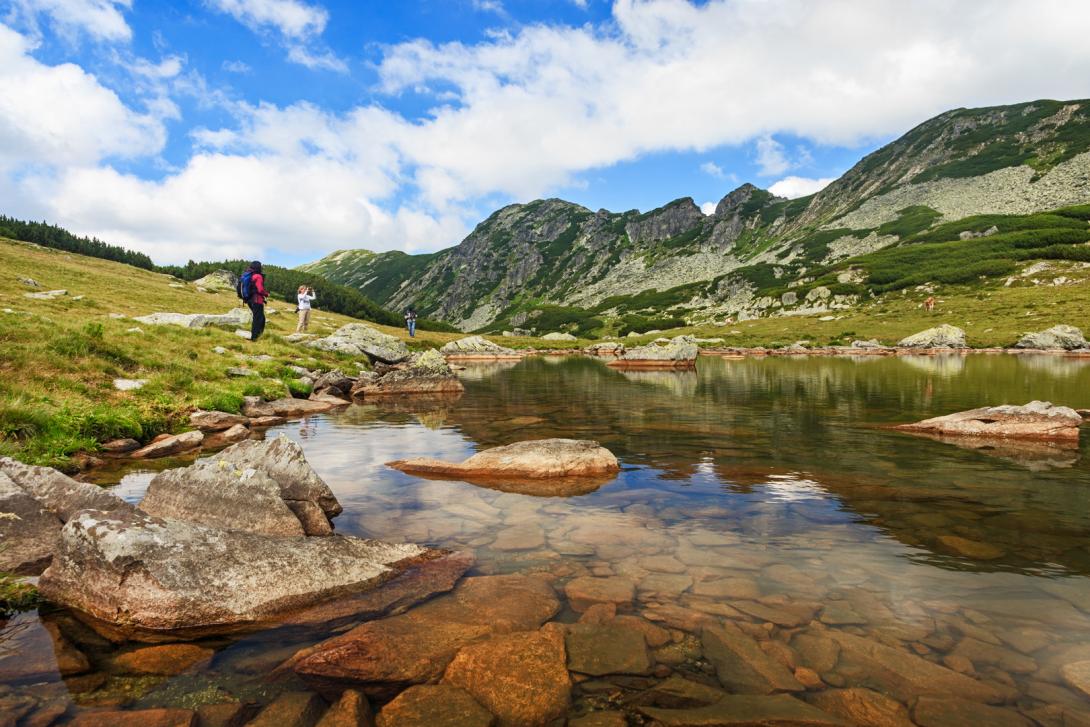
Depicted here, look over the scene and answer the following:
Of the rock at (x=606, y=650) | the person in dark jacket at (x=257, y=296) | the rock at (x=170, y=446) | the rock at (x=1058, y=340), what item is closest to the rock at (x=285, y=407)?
the rock at (x=170, y=446)

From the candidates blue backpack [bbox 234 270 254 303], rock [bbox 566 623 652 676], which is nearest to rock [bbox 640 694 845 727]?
rock [bbox 566 623 652 676]

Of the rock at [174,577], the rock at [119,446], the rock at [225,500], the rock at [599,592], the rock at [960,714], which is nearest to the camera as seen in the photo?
the rock at [960,714]

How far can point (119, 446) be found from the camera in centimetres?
1509

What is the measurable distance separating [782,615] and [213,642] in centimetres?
723

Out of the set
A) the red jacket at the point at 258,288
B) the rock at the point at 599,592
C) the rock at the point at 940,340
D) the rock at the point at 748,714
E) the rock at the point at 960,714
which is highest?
the red jacket at the point at 258,288

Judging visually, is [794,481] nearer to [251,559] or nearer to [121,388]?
[251,559]

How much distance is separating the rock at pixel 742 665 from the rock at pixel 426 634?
212cm

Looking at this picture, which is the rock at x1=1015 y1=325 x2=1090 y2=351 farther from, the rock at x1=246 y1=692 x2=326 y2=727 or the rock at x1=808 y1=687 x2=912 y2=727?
the rock at x1=246 y1=692 x2=326 y2=727

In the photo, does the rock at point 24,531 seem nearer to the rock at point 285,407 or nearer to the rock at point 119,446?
the rock at point 119,446

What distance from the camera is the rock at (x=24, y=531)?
771cm

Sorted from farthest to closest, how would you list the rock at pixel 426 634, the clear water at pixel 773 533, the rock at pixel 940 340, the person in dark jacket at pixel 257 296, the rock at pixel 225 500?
the rock at pixel 940 340 < the person in dark jacket at pixel 257 296 < the rock at pixel 225 500 < the clear water at pixel 773 533 < the rock at pixel 426 634

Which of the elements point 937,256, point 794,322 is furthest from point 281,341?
point 937,256

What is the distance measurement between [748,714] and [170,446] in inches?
665

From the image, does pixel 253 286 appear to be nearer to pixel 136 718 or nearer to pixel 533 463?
pixel 533 463
